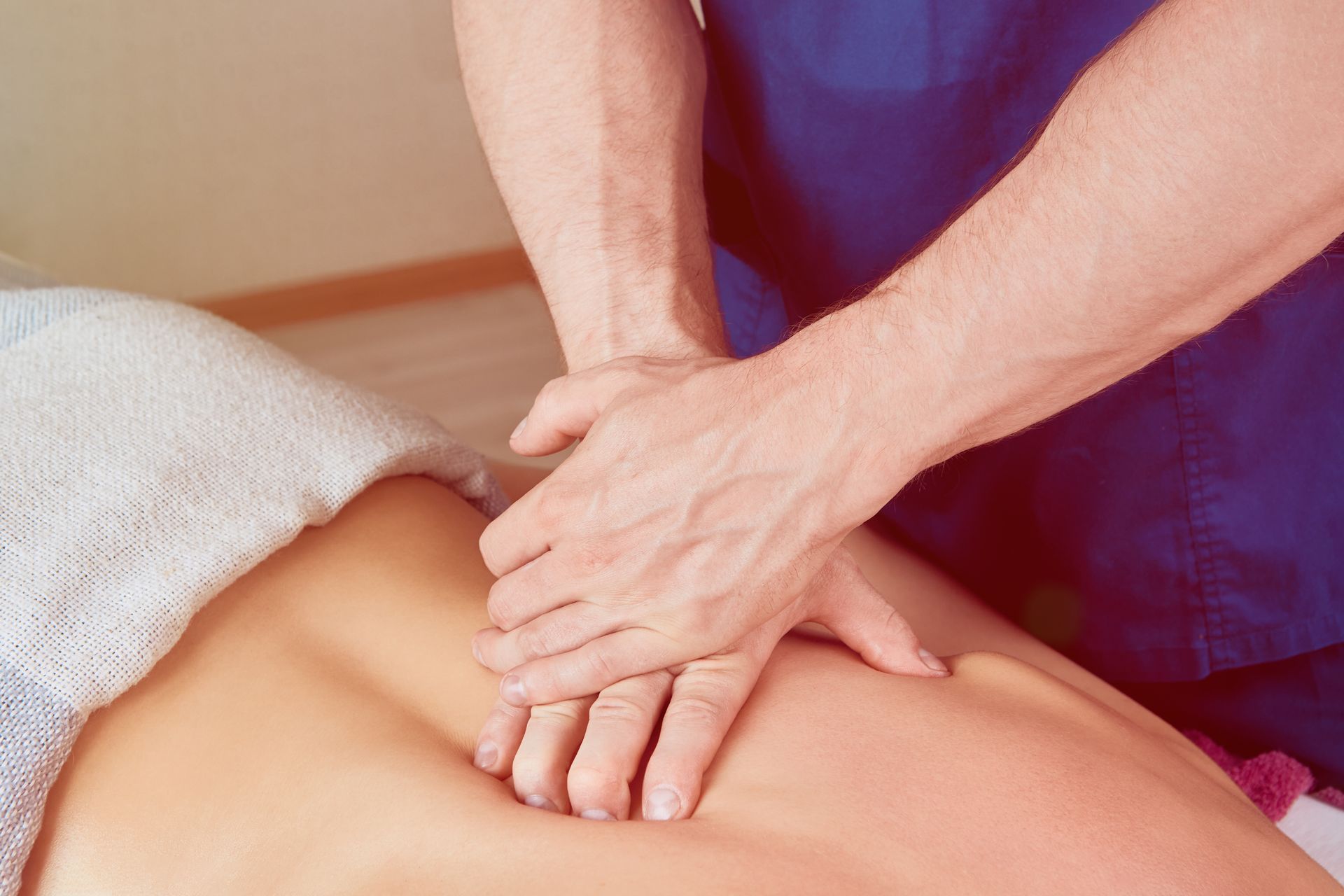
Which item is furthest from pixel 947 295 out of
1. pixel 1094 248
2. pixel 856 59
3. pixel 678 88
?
pixel 678 88

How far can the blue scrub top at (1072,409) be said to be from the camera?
3.26 feet

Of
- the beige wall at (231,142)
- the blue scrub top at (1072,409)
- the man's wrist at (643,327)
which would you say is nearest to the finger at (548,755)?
the man's wrist at (643,327)

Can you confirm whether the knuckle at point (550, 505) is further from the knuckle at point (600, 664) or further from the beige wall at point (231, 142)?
the beige wall at point (231, 142)

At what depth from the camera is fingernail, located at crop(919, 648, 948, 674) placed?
0.83m

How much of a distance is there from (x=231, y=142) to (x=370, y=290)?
0.54 m

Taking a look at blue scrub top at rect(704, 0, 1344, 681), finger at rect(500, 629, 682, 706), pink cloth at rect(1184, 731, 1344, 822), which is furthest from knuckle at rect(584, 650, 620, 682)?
pink cloth at rect(1184, 731, 1344, 822)

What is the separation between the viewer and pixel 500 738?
0.80m

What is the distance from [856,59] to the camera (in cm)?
104

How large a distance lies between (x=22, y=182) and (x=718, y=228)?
230cm

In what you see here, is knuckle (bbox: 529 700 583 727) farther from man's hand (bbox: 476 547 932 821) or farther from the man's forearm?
the man's forearm

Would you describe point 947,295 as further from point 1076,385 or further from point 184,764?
point 184,764

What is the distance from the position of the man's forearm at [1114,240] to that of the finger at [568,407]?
15 cm

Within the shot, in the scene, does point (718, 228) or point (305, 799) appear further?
point (718, 228)

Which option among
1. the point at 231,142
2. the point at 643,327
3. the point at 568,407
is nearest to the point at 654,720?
the point at 568,407
